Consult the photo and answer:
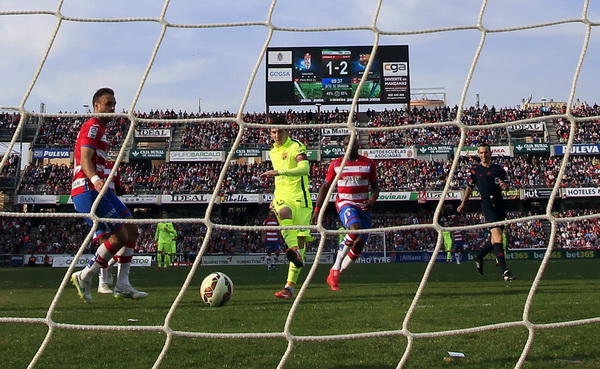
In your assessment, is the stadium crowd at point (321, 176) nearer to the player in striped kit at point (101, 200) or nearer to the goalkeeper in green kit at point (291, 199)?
the goalkeeper in green kit at point (291, 199)

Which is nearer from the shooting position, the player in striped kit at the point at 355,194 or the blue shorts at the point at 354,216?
the blue shorts at the point at 354,216

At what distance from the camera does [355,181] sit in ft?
21.3

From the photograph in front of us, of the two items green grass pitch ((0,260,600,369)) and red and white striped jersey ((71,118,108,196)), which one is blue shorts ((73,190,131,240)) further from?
green grass pitch ((0,260,600,369))

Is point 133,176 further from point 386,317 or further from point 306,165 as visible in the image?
point 386,317

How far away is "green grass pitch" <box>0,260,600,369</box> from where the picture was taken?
3.05 meters

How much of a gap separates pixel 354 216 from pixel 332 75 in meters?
19.9

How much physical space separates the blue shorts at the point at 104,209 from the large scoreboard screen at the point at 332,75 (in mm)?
21018

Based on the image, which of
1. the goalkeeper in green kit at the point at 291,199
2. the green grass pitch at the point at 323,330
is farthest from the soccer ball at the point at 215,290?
the goalkeeper in green kit at the point at 291,199

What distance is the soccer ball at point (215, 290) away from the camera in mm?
5065

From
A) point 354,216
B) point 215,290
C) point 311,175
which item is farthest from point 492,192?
point 311,175

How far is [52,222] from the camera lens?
24.5 m

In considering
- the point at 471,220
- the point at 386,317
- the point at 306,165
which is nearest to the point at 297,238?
the point at 306,165

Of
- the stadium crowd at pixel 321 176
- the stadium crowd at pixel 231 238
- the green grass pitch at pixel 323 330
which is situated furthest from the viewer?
the stadium crowd at pixel 321 176

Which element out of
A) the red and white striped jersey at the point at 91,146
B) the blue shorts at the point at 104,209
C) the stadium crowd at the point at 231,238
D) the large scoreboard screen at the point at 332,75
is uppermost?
the large scoreboard screen at the point at 332,75
